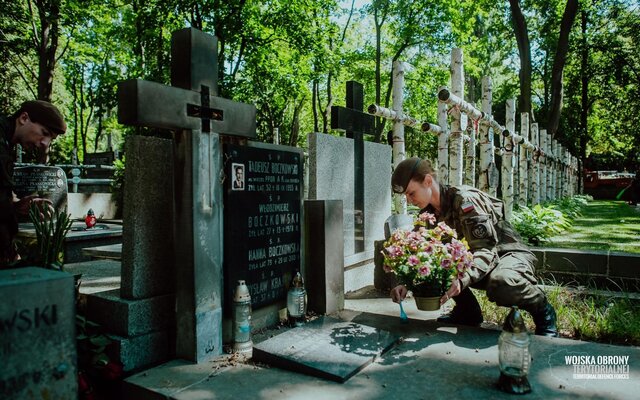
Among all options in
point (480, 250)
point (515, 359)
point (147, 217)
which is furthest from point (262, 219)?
point (515, 359)

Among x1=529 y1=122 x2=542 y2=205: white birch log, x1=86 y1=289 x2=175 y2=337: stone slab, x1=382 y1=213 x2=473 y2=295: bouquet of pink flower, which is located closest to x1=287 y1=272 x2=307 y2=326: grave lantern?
x1=382 y1=213 x2=473 y2=295: bouquet of pink flower

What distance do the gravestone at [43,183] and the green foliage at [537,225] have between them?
319 inches

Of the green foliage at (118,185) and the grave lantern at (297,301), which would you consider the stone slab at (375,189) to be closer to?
the grave lantern at (297,301)

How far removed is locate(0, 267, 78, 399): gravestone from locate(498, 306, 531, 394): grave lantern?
230 centimetres

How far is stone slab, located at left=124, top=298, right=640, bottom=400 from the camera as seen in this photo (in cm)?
258

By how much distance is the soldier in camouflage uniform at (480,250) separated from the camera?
3.46 m

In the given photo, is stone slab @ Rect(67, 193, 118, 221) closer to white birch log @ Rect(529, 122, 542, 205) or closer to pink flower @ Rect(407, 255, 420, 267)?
pink flower @ Rect(407, 255, 420, 267)

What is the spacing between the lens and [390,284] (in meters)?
5.37

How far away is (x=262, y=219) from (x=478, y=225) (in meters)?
1.83

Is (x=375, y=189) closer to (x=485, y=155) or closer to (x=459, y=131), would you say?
(x=459, y=131)

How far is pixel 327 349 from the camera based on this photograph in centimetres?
318

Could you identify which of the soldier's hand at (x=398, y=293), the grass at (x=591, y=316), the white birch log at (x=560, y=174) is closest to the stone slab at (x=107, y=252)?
the soldier's hand at (x=398, y=293)

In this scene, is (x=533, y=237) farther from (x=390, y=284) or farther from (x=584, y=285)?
(x=390, y=284)

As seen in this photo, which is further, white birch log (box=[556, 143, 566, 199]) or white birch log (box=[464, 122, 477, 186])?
white birch log (box=[556, 143, 566, 199])
